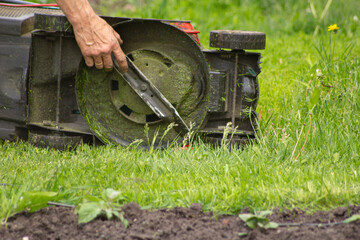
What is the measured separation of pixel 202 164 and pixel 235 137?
0.42 m

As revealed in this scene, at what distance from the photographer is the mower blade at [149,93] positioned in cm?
287

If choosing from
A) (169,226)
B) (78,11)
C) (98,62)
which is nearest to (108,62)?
(98,62)

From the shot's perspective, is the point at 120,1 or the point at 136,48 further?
the point at 120,1

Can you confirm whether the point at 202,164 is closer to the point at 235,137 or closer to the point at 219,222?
the point at 235,137

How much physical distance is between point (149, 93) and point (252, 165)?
0.77 m

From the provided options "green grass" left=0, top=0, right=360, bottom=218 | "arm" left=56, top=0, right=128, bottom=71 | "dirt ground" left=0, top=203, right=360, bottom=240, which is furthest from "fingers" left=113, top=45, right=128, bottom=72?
"dirt ground" left=0, top=203, right=360, bottom=240

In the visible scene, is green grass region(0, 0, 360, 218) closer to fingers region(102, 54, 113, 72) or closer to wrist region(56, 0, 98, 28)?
fingers region(102, 54, 113, 72)

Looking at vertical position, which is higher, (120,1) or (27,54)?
(120,1)

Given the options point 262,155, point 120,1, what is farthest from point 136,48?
point 120,1

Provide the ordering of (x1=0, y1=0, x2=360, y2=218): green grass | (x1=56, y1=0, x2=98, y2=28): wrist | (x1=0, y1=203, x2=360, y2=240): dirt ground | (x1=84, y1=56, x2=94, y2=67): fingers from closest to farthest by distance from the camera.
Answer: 1. (x1=0, y1=203, x2=360, y2=240): dirt ground
2. (x1=0, y1=0, x2=360, y2=218): green grass
3. (x1=56, y1=0, x2=98, y2=28): wrist
4. (x1=84, y1=56, x2=94, y2=67): fingers

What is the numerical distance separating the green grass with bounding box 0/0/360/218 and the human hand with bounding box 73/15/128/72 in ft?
1.70

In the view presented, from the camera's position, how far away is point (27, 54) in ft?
9.67

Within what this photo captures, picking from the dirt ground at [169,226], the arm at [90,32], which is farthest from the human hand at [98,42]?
the dirt ground at [169,226]

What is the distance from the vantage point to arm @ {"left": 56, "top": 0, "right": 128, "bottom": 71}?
274 cm
